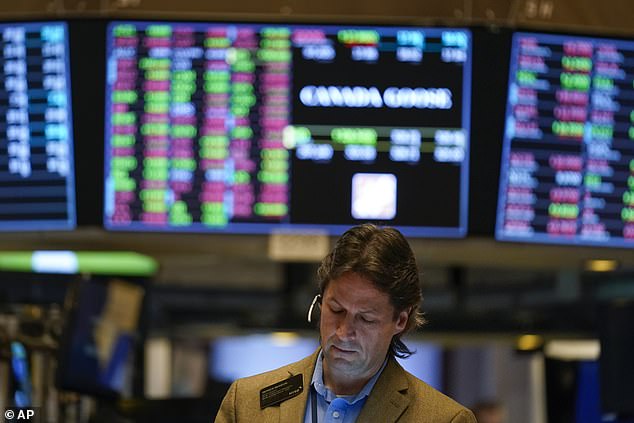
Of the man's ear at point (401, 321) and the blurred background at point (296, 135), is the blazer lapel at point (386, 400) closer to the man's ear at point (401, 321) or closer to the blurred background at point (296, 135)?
the man's ear at point (401, 321)

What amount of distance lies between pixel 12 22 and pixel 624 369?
2281 mm

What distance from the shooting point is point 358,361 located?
2117 millimetres

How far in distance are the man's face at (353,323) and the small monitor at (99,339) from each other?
1.95m

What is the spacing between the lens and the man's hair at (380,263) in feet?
6.87

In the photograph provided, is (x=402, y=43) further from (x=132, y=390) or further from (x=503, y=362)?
(x=503, y=362)

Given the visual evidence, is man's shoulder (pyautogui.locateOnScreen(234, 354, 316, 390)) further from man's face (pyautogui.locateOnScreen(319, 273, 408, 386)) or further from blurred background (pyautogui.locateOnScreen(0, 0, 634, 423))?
blurred background (pyautogui.locateOnScreen(0, 0, 634, 423))

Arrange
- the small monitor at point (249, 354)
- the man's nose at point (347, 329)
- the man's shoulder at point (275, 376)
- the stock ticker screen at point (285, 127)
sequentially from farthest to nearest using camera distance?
the small monitor at point (249, 354) → the stock ticker screen at point (285, 127) → the man's shoulder at point (275, 376) → the man's nose at point (347, 329)

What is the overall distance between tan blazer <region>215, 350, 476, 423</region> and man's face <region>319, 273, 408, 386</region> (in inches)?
2.5

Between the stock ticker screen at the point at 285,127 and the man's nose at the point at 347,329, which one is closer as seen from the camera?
the man's nose at the point at 347,329

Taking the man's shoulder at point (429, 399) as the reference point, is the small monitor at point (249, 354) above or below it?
below

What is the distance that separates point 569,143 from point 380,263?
2.29 m

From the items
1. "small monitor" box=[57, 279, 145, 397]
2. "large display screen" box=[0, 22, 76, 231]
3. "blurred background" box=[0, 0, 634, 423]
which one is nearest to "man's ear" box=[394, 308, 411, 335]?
"blurred background" box=[0, 0, 634, 423]

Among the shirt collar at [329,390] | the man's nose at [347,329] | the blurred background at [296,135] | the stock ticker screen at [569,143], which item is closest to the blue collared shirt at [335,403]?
the shirt collar at [329,390]

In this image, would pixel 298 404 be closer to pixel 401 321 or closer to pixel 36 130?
pixel 401 321
